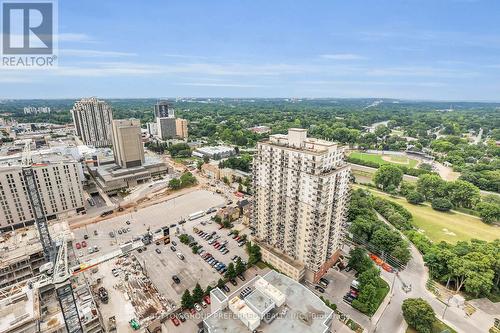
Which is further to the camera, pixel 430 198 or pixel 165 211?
pixel 430 198

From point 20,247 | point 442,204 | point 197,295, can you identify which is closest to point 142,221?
point 20,247

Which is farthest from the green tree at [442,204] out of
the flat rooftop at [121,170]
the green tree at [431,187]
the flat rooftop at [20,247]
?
the flat rooftop at [20,247]

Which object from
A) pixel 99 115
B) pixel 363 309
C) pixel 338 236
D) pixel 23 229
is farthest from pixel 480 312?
pixel 99 115

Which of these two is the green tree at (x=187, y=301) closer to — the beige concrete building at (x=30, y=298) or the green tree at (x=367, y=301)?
the beige concrete building at (x=30, y=298)

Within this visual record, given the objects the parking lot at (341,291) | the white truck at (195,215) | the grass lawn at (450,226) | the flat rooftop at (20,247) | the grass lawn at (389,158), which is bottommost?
the parking lot at (341,291)

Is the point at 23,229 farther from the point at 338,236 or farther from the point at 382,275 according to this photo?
the point at 382,275

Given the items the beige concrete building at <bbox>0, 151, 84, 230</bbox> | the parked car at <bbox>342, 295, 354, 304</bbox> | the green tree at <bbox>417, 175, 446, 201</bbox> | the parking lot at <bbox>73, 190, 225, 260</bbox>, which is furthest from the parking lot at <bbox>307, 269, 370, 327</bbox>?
the beige concrete building at <bbox>0, 151, 84, 230</bbox>

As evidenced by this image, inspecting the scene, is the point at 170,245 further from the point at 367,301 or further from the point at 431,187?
the point at 431,187
